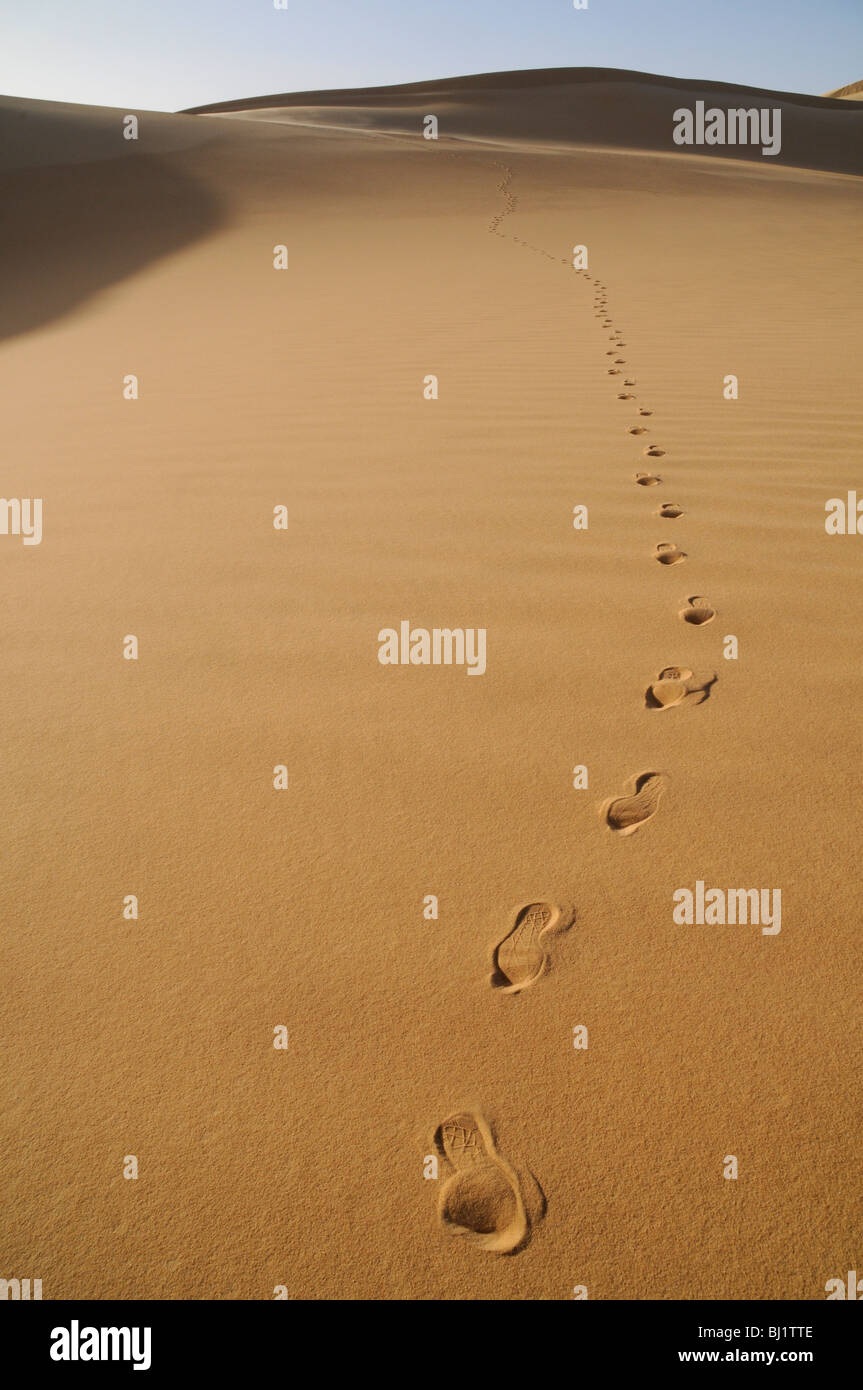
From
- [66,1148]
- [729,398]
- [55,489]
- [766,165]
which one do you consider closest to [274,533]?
[55,489]

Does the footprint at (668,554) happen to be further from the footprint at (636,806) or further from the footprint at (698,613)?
the footprint at (636,806)

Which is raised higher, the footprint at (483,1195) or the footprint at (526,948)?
the footprint at (526,948)

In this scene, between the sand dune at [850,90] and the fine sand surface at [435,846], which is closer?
the fine sand surface at [435,846]

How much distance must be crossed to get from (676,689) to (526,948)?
864mm

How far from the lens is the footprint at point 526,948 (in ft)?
4.57

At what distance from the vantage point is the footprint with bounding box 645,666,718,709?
2047 millimetres

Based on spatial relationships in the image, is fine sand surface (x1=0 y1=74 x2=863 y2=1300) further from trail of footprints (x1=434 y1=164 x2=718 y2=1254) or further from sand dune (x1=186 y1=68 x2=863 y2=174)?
sand dune (x1=186 y1=68 x2=863 y2=174)

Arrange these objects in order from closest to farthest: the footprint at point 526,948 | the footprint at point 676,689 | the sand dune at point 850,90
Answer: the footprint at point 526,948 < the footprint at point 676,689 < the sand dune at point 850,90

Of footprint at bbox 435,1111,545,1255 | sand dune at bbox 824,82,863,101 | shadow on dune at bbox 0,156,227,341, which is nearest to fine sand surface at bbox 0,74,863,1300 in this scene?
footprint at bbox 435,1111,545,1255

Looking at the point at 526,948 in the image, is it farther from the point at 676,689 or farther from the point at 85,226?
the point at 85,226

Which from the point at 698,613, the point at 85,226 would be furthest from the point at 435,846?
the point at 85,226

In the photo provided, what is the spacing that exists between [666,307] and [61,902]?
261 inches

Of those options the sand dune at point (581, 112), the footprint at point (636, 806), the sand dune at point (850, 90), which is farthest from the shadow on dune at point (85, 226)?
the sand dune at point (850, 90)

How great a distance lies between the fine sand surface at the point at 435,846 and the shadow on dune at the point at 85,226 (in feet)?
19.5
